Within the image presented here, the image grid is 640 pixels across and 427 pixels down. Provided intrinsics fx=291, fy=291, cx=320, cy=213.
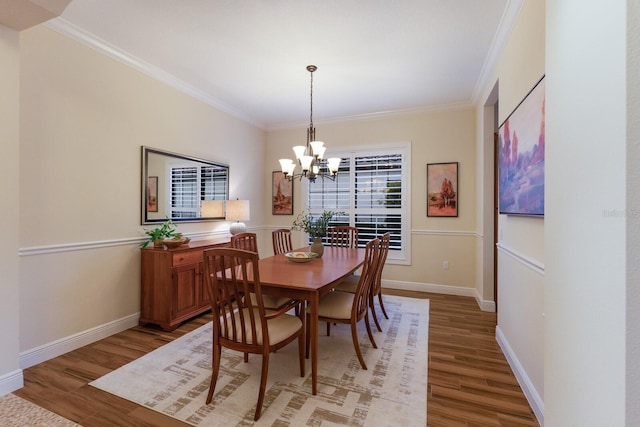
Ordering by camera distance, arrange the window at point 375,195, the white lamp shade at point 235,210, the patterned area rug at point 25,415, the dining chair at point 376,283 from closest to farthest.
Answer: the patterned area rug at point 25,415 → the dining chair at point 376,283 → the white lamp shade at point 235,210 → the window at point 375,195

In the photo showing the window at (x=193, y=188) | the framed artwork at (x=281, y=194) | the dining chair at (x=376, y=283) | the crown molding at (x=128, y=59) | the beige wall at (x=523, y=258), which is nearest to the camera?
the beige wall at (x=523, y=258)

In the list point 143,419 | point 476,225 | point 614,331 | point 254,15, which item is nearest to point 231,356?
Result: point 143,419

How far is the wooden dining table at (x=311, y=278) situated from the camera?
2002 mm

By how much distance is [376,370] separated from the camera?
2.31m

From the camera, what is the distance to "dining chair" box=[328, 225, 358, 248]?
4.02 metres

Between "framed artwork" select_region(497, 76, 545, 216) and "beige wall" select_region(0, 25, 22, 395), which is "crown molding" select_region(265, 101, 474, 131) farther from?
"beige wall" select_region(0, 25, 22, 395)

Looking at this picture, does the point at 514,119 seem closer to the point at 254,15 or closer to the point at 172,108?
the point at 254,15

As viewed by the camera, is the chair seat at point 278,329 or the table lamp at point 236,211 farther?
the table lamp at point 236,211

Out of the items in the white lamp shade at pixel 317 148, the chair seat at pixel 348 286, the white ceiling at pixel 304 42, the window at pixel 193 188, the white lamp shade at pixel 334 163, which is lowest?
the chair seat at pixel 348 286

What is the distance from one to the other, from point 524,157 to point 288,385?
7.69 ft

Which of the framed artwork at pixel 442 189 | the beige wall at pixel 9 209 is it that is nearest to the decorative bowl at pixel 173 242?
the beige wall at pixel 9 209

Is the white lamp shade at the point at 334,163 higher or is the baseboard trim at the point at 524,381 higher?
the white lamp shade at the point at 334,163

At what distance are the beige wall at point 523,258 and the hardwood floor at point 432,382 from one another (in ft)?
0.52

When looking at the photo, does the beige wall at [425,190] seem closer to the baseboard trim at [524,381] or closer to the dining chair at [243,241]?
the baseboard trim at [524,381]
